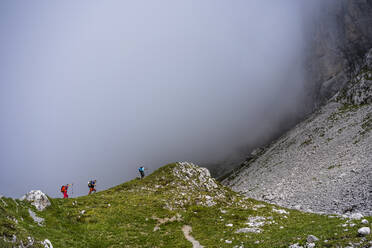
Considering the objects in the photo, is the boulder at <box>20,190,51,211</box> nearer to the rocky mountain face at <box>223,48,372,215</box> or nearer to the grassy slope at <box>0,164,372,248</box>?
the grassy slope at <box>0,164,372,248</box>

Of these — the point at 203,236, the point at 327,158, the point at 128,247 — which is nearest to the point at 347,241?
the point at 203,236

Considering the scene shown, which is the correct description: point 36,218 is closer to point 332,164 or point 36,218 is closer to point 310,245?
point 310,245

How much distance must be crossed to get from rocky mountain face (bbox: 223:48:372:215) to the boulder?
42.5 metres

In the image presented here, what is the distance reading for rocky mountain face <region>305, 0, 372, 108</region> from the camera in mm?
149375

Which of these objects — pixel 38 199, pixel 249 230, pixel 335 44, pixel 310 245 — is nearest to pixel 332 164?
pixel 249 230

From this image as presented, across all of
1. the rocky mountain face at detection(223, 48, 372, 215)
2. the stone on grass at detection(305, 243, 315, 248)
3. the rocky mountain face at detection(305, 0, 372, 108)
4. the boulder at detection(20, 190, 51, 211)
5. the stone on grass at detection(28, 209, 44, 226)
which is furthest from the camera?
the rocky mountain face at detection(305, 0, 372, 108)

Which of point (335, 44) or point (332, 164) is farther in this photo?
point (335, 44)

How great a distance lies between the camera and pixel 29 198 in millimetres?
28375

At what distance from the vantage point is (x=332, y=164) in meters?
62.2

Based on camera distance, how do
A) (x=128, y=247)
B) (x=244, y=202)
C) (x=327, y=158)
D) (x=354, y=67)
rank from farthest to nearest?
(x=354, y=67) < (x=327, y=158) < (x=244, y=202) < (x=128, y=247)

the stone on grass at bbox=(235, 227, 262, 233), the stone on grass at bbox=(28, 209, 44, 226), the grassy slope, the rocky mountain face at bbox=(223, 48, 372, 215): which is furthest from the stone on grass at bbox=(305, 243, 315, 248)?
the stone on grass at bbox=(28, 209, 44, 226)

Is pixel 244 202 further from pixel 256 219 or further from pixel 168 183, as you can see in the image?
pixel 168 183

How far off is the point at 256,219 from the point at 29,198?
104ft

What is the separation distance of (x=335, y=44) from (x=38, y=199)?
8495 inches
